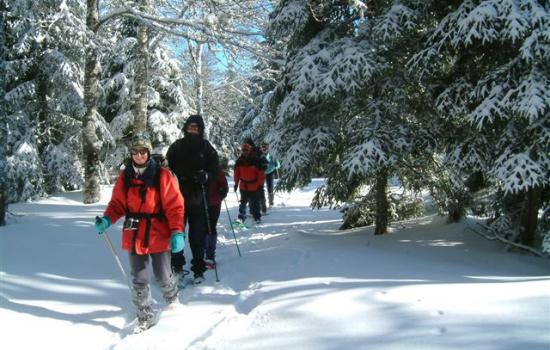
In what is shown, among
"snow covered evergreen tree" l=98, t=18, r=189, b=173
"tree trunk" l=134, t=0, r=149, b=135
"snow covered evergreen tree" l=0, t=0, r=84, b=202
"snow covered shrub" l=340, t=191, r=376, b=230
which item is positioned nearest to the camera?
"snow covered shrub" l=340, t=191, r=376, b=230

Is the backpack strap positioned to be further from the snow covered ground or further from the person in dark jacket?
the person in dark jacket

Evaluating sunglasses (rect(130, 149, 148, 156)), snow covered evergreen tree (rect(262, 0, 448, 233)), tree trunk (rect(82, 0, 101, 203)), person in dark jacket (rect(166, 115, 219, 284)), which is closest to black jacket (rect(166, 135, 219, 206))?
person in dark jacket (rect(166, 115, 219, 284))

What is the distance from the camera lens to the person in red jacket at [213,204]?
601 centimetres

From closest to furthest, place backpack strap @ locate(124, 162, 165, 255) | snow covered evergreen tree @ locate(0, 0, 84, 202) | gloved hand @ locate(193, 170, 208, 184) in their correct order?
1. backpack strap @ locate(124, 162, 165, 255)
2. gloved hand @ locate(193, 170, 208, 184)
3. snow covered evergreen tree @ locate(0, 0, 84, 202)

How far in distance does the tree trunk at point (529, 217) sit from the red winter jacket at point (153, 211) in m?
5.05

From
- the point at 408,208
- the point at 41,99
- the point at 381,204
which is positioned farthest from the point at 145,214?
the point at 41,99

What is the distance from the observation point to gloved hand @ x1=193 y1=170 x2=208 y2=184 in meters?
5.55

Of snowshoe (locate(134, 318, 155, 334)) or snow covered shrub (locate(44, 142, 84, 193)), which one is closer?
snowshoe (locate(134, 318, 155, 334))

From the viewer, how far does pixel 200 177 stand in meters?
5.55

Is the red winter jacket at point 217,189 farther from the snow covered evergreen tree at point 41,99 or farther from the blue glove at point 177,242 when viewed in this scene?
the snow covered evergreen tree at point 41,99

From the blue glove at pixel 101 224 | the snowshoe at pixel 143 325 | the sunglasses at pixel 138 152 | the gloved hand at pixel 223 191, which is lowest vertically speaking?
the snowshoe at pixel 143 325

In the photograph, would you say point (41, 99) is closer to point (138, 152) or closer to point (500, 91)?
point (138, 152)

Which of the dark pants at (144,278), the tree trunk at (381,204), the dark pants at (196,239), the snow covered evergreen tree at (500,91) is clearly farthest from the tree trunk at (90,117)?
the snow covered evergreen tree at (500,91)

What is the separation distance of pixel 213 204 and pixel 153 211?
1944 millimetres
